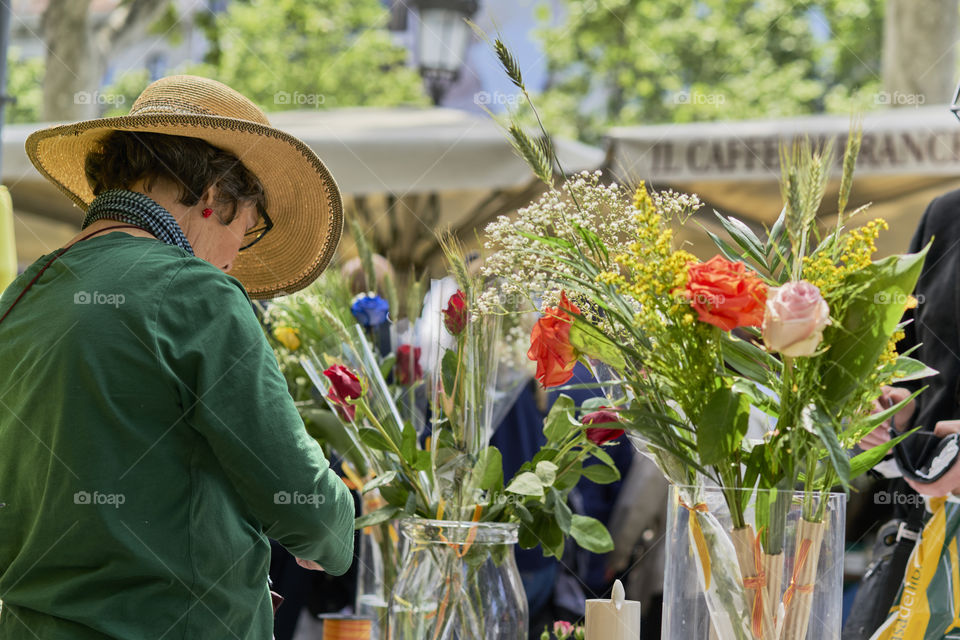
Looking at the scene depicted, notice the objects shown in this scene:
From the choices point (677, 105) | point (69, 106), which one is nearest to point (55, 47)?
point (69, 106)

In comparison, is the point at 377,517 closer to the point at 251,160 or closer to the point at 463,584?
the point at 463,584

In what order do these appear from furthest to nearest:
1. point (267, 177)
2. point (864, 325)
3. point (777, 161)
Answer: point (777, 161), point (267, 177), point (864, 325)

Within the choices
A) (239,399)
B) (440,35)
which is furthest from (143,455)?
(440,35)

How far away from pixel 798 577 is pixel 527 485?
44 cm

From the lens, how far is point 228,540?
Answer: 130 cm

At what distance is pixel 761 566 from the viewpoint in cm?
126

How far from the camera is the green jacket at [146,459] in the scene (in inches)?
49.1

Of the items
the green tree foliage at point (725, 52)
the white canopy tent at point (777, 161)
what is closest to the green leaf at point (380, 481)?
the white canopy tent at point (777, 161)

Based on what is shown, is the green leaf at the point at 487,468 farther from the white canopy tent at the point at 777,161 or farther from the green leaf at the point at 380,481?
the white canopy tent at the point at 777,161

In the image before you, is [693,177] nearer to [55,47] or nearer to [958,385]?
[958,385]

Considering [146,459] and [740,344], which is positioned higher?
[740,344]

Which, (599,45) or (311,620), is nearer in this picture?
(311,620)

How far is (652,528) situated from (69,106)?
596 cm

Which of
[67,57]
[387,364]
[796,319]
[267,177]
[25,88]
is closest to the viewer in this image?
[796,319]
